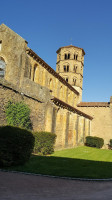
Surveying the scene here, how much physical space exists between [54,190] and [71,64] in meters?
37.1

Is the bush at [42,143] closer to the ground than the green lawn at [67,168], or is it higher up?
higher up

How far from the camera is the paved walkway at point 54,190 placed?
466 centimetres

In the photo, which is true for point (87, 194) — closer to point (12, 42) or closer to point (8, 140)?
point (8, 140)

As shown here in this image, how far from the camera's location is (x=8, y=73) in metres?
19.2

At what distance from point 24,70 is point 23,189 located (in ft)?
49.4

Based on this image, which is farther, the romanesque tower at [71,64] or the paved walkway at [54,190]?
the romanesque tower at [71,64]

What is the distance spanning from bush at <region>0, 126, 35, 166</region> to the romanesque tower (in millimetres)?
32310

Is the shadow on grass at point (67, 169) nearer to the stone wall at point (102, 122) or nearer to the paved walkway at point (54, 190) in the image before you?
the paved walkway at point (54, 190)

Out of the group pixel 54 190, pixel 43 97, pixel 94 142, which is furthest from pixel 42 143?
pixel 94 142

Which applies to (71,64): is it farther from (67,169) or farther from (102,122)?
(67,169)

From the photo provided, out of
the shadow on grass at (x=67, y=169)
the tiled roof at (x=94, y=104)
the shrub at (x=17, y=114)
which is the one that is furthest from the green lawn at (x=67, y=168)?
the tiled roof at (x=94, y=104)

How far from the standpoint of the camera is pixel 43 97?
662 inches

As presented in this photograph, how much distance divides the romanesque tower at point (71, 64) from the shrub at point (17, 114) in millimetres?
27402

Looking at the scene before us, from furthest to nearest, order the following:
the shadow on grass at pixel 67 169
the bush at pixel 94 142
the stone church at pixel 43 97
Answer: the bush at pixel 94 142
the stone church at pixel 43 97
the shadow on grass at pixel 67 169
